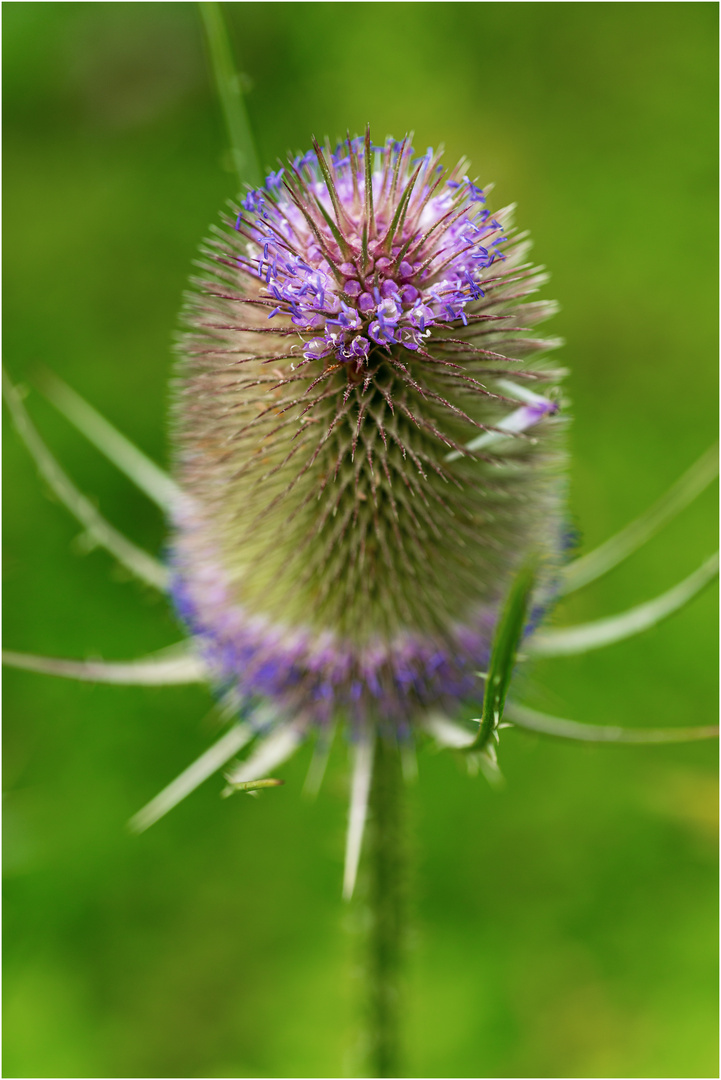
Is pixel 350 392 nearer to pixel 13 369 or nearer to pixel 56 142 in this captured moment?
pixel 13 369

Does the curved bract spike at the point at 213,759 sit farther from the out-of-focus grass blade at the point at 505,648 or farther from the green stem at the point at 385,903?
the out-of-focus grass blade at the point at 505,648

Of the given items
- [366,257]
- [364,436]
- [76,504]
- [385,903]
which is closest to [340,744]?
[385,903]

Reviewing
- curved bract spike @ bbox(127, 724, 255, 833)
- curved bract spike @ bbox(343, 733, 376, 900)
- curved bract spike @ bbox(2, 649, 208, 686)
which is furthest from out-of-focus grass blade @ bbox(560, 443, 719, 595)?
curved bract spike @ bbox(2, 649, 208, 686)

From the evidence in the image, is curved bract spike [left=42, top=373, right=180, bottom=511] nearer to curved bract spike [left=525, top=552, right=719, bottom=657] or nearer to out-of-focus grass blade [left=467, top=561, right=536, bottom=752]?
curved bract spike [left=525, top=552, right=719, bottom=657]

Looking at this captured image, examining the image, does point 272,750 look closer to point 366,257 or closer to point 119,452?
A: point 119,452

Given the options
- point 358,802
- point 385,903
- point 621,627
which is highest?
point 621,627

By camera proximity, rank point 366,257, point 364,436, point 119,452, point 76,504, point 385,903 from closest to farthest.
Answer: point 366,257, point 364,436, point 76,504, point 385,903, point 119,452

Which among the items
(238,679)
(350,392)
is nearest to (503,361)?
(350,392)
